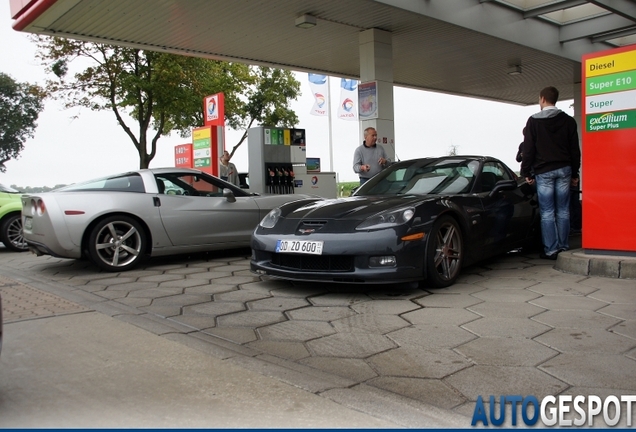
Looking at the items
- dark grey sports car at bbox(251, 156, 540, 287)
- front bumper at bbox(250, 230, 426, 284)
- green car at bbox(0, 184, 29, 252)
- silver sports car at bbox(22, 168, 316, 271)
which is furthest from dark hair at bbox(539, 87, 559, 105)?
green car at bbox(0, 184, 29, 252)

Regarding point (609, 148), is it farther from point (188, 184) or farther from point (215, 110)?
point (215, 110)

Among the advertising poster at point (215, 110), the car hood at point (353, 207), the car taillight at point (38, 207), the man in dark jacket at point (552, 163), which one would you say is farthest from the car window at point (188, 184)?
the advertising poster at point (215, 110)

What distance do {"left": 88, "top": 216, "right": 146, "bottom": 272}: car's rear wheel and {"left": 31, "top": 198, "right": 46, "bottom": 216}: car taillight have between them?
1.87 feet

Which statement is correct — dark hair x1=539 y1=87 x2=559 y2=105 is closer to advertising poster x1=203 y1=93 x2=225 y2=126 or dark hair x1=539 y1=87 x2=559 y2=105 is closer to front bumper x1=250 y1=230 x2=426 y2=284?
front bumper x1=250 y1=230 x2=426 y2=284

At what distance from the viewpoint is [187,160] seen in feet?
51.3

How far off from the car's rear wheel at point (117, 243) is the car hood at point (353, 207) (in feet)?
7.00

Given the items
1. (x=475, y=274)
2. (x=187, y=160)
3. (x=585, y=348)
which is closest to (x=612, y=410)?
(x=585, y=348)

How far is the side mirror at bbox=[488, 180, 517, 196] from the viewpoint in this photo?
5.56 m

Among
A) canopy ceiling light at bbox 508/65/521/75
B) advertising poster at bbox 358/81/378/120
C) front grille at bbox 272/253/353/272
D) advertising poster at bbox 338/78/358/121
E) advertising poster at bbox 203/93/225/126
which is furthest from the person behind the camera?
advertising poster at bbox 338/78/358/121

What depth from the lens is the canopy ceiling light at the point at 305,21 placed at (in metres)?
10.2

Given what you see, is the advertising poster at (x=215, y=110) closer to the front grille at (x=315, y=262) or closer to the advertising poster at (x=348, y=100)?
the front grille at (x=315, y=262)

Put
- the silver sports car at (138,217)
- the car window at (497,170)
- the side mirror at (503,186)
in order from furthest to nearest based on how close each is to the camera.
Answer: the silver sports car at (138,217)
the car window at (497,170)
the side mirror at (503,186)

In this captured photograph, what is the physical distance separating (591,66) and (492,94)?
631 inches

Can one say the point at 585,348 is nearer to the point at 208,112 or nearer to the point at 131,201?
the point at 131,201
